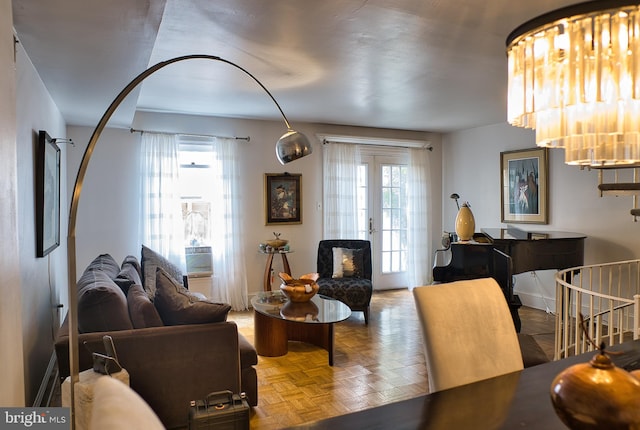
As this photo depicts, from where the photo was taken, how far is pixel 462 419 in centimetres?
117

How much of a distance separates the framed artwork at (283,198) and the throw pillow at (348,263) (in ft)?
2.88

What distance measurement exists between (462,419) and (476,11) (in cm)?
215

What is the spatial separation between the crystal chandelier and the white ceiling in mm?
1296

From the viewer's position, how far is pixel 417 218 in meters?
6.68

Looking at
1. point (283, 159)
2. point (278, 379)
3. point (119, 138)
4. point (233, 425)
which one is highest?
point (119, 138)

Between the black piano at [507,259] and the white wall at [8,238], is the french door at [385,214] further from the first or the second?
the white wall at [8,238]

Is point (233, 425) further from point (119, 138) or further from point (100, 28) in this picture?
point (119, 138)

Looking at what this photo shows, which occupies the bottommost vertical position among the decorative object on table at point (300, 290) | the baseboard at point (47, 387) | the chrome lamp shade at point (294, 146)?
the baseboard at point (47, 387)

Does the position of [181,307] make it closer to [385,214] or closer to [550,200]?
[385,214]

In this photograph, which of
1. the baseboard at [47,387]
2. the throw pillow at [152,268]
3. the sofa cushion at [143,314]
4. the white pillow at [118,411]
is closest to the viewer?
the white pillow at [118,411]

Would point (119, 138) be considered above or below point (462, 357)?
above

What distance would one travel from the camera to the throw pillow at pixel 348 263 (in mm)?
5246

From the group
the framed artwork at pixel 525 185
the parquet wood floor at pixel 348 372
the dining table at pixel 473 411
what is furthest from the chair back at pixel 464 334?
the framed artwork at pixel 525 185

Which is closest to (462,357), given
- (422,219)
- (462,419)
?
(462,419)
